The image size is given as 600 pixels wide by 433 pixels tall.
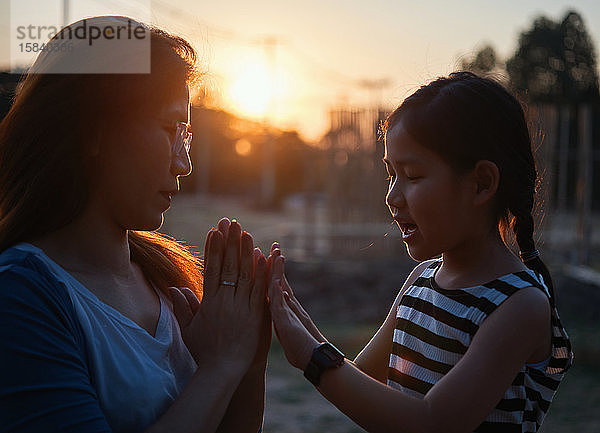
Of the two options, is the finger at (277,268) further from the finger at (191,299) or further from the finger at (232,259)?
the finger at (191,299)

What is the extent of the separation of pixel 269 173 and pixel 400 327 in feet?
116

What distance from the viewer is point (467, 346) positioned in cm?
185

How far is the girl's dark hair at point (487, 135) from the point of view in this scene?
1936mm

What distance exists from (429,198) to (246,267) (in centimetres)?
61

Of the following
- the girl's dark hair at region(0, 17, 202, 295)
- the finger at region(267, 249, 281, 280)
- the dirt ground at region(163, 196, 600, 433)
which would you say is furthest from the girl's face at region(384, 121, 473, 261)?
the dirt ground at region(163, 196, 600, 433)

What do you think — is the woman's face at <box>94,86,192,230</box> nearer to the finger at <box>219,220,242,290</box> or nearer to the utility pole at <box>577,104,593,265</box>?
the finger at <box>219,220,242,290</box>

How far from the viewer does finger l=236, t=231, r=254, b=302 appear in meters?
1.99

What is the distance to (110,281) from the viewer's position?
1.79m

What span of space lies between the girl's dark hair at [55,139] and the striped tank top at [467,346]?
3.48ft

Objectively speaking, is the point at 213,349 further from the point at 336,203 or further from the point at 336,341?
the point at 336,203

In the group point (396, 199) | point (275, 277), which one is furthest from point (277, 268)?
point (396, 199)

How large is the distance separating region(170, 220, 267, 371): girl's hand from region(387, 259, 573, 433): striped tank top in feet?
1.67

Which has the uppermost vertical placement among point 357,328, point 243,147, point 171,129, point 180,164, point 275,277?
point 243,147

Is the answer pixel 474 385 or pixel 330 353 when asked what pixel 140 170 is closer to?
pixel 330 353
